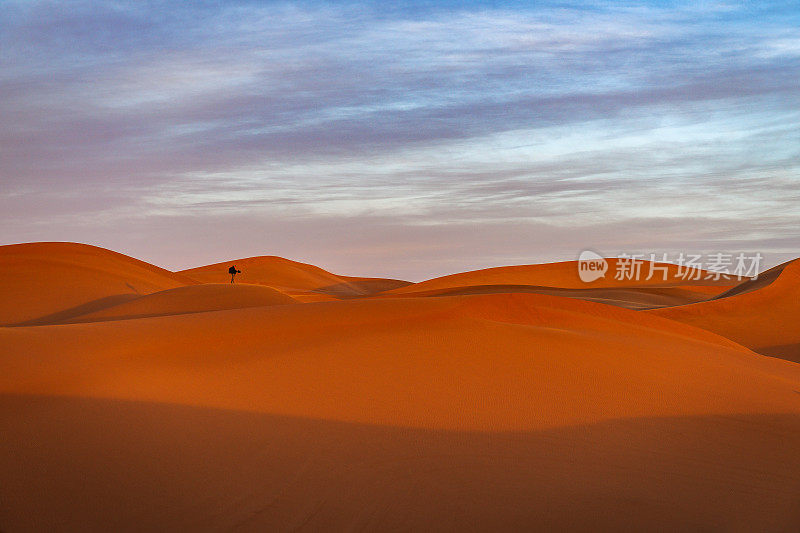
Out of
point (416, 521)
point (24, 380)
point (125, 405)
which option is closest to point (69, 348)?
point (24, 380)

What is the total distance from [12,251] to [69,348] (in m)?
26.7

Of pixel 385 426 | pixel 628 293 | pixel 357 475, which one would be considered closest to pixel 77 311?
pixel 385 426

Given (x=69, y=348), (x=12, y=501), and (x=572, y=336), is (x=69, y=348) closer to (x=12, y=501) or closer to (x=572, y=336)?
(x=12, y=501)

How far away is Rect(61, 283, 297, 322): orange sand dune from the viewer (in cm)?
2298

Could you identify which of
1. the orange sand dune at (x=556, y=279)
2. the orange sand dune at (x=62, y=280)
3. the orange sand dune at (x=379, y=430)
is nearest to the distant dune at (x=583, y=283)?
the orange sand dune at (x=556, y=279)

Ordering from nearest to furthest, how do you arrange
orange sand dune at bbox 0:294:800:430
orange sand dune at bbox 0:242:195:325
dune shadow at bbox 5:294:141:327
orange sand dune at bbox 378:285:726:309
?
orange sand dune at bbox 0:294:800:430
dune shadow at bbox 5:294:141:327
orange sand dune at bbox 0:242:195:325
orange sand dune at bbox 378:285:726:309

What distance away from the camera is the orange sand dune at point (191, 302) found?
23.0 meters

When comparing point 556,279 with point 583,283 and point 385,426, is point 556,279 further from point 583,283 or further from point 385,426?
point 385,426

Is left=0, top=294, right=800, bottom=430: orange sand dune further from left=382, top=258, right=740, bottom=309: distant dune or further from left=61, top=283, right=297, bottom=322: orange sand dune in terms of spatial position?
left=382, top=258, right=740, bottom=309: distant dune

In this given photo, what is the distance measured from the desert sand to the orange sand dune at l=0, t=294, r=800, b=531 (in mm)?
25

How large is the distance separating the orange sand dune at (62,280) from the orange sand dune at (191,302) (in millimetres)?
3030

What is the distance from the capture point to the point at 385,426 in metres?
7.59

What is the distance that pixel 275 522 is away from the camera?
18.9ft

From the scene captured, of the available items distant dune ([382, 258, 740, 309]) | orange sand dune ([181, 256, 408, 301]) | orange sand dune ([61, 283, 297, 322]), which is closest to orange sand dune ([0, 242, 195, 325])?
orange sand dune ([61, 283, 297, 322])
